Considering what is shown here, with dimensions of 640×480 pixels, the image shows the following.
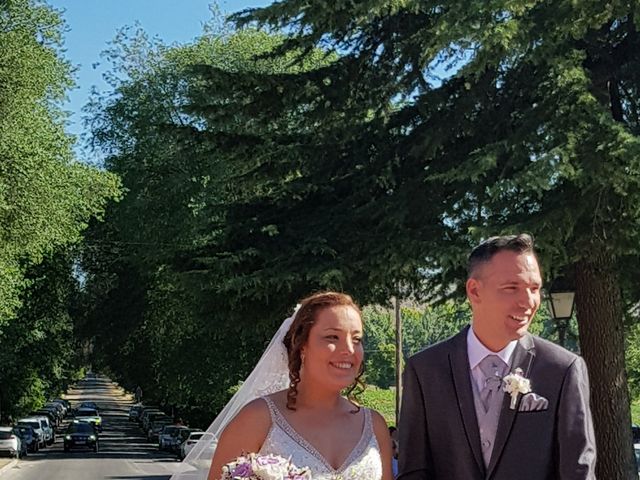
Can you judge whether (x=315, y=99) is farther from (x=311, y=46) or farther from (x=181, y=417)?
(x=181, y=417)

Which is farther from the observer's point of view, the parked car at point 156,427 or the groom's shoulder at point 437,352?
the parked car at point 156,427

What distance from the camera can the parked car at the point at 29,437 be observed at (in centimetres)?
4443

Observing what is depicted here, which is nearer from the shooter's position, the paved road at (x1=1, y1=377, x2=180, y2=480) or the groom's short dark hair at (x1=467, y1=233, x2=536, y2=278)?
the groom's short dark hair at (x1=467, y1=233, x2=536, y2=278)

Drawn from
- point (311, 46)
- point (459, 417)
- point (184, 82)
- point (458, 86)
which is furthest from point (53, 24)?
point (459, 417)

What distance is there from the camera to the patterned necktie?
372cm

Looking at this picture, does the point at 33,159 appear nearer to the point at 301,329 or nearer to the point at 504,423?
the point at 301,329

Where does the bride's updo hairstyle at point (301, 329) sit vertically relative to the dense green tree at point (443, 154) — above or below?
below

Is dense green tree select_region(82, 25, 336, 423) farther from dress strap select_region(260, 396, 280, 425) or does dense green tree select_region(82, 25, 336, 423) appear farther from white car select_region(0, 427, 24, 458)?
dress strap select_region(260, 396, 280, 425)

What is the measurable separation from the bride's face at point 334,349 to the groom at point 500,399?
0.51 meters

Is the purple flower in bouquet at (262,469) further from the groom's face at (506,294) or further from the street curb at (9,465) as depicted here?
the street curb at (9,465)

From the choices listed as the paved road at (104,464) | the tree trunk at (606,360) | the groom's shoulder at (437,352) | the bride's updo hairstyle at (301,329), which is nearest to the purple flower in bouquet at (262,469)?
the bride's updo hairstyle at (301,329)

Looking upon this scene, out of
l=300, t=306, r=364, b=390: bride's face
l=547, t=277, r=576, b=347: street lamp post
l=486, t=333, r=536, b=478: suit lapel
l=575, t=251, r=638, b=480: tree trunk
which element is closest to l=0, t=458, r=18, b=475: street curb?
l=575, t=251, r=638, b=480: tree trunk

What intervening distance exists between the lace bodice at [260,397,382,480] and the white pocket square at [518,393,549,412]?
102 centimetres

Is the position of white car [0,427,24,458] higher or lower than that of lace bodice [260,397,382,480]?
lower
